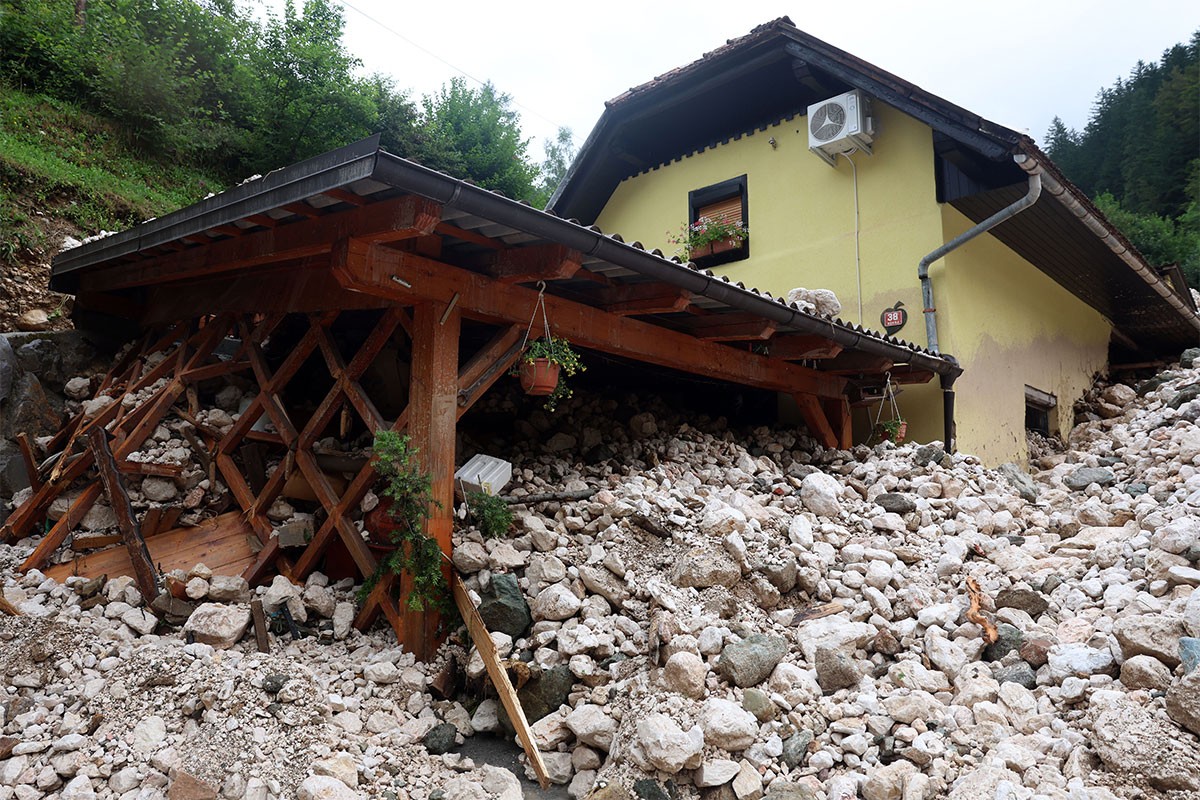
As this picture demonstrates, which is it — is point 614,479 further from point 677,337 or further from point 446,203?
point 446,203

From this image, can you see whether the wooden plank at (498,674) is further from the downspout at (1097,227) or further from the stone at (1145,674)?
the downspout at (1097,227)

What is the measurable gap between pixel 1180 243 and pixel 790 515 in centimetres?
2190

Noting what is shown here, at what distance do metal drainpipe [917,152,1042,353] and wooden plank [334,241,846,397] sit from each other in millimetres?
1826

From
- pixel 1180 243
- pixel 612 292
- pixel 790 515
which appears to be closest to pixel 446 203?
pixel 612 292

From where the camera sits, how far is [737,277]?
10.0 metres

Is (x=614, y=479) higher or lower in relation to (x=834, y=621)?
higher

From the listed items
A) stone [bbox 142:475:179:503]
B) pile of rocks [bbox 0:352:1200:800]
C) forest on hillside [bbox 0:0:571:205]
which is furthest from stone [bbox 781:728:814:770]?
forest on hillside [bbox 0:0:571:205]

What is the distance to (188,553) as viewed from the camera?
4.38 meters

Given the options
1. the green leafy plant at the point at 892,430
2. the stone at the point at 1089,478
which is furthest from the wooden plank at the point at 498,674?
the stone at the point at 1089,478

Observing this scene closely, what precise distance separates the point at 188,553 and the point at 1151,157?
31.1 meters

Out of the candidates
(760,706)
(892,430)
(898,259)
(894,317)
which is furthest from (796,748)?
(898,259)

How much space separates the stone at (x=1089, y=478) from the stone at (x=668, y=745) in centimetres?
589

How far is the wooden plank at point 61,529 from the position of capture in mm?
4312

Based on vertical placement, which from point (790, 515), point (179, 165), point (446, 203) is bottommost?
point (790, 515)
